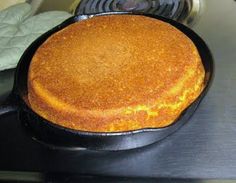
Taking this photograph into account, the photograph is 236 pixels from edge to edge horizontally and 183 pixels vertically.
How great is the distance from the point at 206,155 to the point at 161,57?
0.62 feet

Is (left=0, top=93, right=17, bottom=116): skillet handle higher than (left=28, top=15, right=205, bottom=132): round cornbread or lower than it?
lower

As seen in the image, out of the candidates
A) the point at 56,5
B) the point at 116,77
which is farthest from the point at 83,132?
the point at 56,5

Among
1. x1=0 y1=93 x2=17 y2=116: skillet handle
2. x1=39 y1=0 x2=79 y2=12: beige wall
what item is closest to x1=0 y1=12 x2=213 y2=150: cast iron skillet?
x1=0 y1=93 x2=17 y2=116: skillet handle

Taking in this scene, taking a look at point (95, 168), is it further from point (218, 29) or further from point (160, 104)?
point (218, 29)

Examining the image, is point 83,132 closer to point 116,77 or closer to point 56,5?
point 116,77

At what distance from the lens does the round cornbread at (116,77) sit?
69cm

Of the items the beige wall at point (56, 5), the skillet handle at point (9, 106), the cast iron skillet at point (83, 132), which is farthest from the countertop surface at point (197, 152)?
the beige wall at point (56, 5)

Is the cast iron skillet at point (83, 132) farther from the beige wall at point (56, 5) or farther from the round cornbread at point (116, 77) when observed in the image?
the beige wall at point (56, 5)

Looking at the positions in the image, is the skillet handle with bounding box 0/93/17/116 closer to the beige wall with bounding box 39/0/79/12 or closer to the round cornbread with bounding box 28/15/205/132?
the round cornbread with bounding box 28/15/205/132

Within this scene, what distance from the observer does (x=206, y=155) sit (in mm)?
711

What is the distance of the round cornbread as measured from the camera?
694 mm

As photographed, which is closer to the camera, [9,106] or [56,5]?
[9,106]

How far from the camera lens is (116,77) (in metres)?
0.73

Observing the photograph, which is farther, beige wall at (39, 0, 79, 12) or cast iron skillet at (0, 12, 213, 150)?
beige wall at (39, 0, 79, 12)
